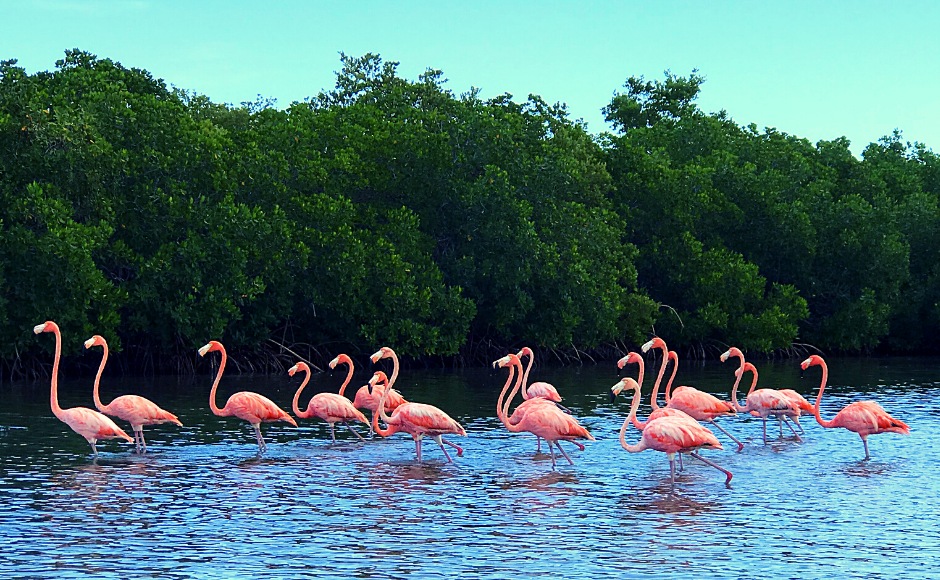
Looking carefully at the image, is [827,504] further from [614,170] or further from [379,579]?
[614,170]

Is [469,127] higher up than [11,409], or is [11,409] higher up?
[469,127]

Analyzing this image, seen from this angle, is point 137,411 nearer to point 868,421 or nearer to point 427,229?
point 868,421

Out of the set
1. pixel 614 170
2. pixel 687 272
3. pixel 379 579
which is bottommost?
pixel 379 579

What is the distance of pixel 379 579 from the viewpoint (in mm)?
13695

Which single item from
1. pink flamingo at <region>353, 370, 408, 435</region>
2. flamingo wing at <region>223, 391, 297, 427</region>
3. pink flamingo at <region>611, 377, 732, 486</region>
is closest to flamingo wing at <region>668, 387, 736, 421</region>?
pink flamingo at <region>611, 377, 732, 486</region>

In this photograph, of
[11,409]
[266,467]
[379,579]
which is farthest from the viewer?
[11,409]

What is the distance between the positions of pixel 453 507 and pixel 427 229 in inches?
1371

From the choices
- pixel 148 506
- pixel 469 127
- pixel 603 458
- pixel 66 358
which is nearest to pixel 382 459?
pixel 603 458

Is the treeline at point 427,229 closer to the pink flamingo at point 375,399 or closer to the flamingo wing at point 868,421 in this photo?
the pink flamingo at point 375,399

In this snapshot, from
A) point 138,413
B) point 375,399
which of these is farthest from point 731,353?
point 138,413

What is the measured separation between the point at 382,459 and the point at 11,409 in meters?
12.4

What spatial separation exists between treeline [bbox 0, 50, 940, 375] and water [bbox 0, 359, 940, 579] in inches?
534

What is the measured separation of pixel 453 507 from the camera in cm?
1791

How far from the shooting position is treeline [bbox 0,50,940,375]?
4056 centimetres
